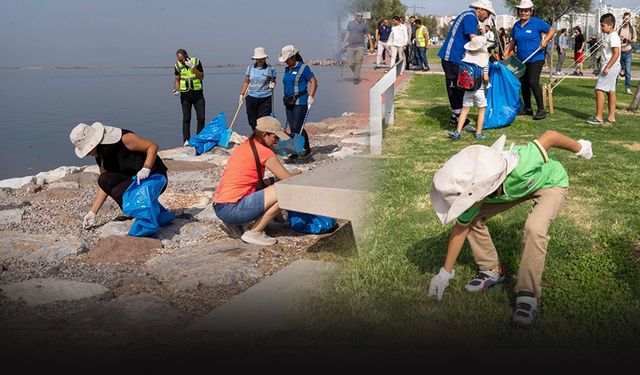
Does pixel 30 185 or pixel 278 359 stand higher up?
pixel 278 359

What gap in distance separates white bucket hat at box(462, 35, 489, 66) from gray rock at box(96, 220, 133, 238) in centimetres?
340

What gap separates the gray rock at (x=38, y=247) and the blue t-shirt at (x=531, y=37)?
5.18 m

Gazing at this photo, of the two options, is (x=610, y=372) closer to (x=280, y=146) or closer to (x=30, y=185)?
(x=280, y=146)

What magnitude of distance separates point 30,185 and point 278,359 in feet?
22.2

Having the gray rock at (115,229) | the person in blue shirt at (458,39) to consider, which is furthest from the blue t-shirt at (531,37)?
the gray rock at (115,229)

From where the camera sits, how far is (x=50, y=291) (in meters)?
3.36

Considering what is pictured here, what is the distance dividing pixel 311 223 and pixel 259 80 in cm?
357

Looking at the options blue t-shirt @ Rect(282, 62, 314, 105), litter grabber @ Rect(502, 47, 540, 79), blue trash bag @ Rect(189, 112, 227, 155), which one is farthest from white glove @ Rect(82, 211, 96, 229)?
litter grabber @ Rect(502, 47, 540, 79)

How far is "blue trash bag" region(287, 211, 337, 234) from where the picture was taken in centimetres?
473

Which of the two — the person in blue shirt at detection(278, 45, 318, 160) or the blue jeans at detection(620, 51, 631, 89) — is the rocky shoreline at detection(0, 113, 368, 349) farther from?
the blue jeans at detection(620, 51, 631, 89)

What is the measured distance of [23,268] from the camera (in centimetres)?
404

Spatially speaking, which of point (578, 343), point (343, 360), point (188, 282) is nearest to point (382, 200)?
point (188, 282)

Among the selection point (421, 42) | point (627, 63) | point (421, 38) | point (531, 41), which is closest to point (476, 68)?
point (531, 41)

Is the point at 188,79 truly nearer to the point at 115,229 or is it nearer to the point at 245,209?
the point at 115,229
